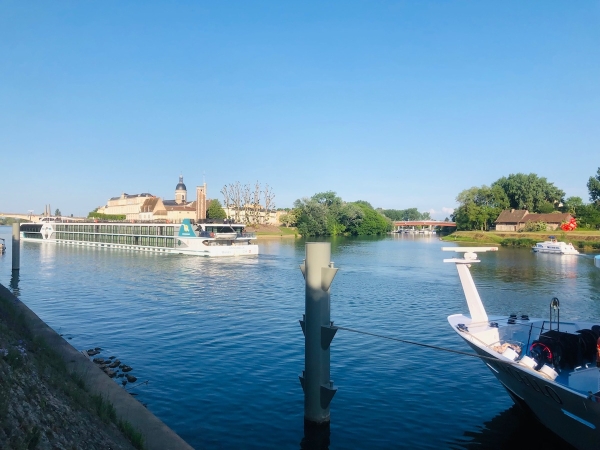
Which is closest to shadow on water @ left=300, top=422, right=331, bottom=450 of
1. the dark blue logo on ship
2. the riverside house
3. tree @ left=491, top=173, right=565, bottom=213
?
the dark blue logo on ship

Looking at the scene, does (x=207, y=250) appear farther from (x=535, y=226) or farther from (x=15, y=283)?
(x=535, y=226)

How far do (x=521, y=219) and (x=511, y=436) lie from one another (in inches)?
4723

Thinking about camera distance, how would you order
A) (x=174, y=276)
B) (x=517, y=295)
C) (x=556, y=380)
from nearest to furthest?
(x=556, y=380), (x=517, y=295), (x=174, y=276)

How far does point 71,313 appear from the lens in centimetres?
2639

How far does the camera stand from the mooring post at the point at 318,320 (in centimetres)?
1052

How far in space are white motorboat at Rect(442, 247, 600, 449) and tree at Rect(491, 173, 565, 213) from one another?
130626 millimetres

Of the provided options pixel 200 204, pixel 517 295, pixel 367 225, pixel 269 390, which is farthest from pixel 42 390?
pixel 367 225

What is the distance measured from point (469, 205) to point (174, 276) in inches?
3993

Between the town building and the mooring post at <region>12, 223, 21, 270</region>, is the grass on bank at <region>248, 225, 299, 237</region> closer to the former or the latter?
the town building

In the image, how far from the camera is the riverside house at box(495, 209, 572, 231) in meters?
116

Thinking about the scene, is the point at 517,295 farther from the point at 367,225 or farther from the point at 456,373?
the point at 367,225

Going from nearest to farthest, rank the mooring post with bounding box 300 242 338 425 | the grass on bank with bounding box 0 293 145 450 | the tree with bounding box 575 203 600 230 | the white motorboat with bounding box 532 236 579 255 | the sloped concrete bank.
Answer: the grass on bank with bounding box 0 293 145 450 → the sloped concrete bank → the mooring post with bounding box 300 242 338 425 → the white motorboat with bounding box 532 236 579 255 → the tree with bounding box 575 203 600 230

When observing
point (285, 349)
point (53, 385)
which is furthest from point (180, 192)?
point (53, 385)

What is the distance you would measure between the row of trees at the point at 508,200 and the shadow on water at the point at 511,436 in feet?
396
